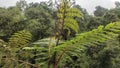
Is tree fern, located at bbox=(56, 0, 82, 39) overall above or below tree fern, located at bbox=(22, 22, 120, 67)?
above

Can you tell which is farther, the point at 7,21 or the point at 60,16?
the point at 7,21

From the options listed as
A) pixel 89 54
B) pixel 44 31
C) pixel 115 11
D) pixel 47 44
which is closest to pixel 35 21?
pixel 44 31

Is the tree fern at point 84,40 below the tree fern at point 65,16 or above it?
below

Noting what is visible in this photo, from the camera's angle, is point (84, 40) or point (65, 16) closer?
point (84, 40)

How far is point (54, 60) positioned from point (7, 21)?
15.2 metres

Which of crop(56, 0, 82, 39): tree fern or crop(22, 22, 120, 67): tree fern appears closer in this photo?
crop(22, 22, 120, 67): tree fern

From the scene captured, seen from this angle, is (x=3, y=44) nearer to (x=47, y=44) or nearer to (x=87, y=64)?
(x=47, y=44)

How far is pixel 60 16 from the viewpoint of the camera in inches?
46.2

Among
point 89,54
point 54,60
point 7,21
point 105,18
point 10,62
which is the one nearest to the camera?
point 10,62

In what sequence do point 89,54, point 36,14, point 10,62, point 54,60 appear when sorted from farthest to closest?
point 36,14, point 89,54, point 54,60, point 10,62

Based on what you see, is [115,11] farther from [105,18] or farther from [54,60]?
[54,60]

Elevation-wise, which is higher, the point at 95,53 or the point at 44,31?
the point at 44,31

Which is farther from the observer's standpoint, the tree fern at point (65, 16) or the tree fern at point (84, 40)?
the tree fern at point (65, 16)

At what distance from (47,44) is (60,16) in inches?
4.9
